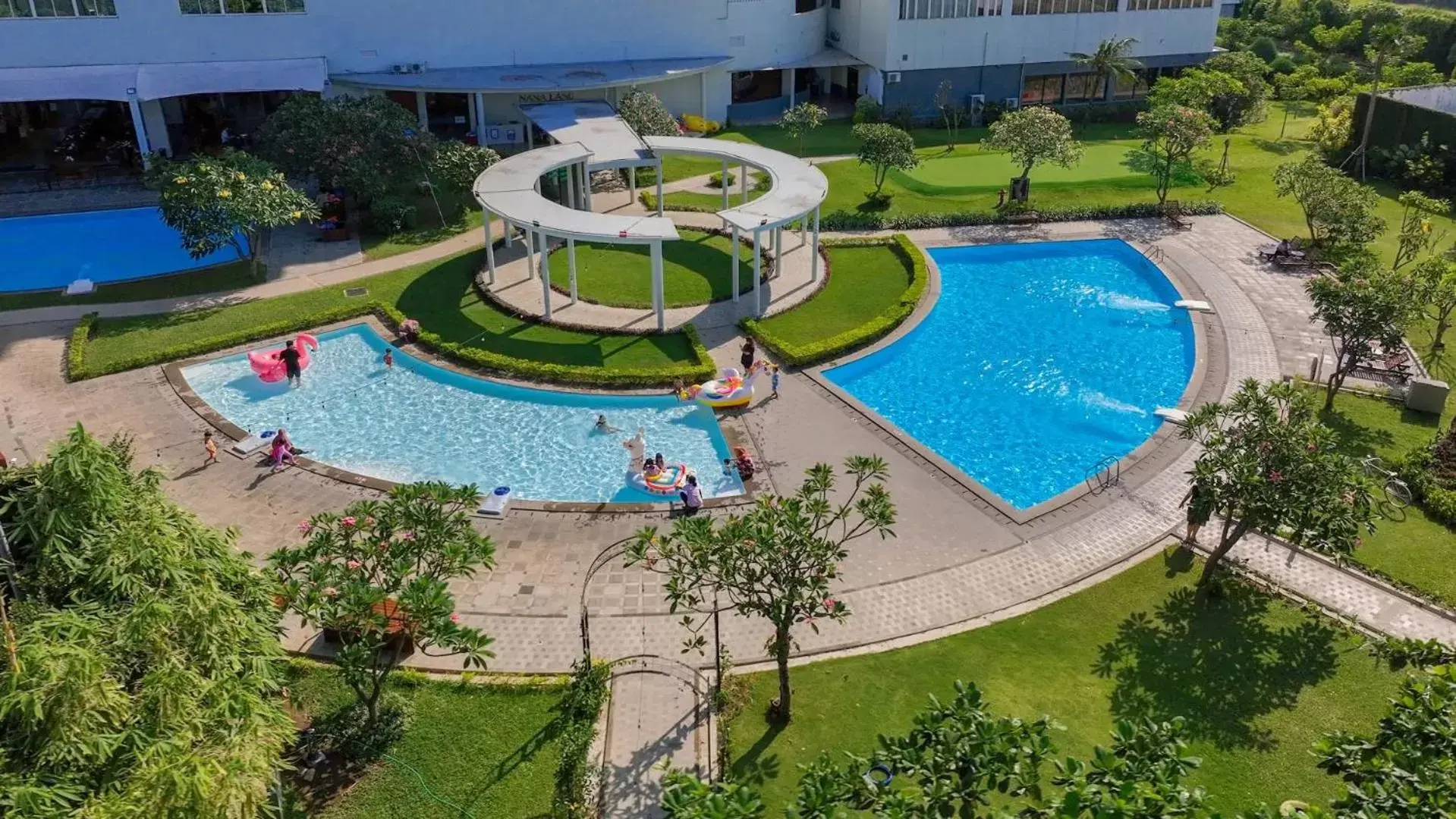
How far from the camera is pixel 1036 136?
1577 inches

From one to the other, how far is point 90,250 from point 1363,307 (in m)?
43.1


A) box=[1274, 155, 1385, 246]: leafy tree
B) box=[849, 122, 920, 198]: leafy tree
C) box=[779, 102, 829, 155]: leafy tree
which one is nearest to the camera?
box=[1274, 155, 1385, 246]: leafy tree

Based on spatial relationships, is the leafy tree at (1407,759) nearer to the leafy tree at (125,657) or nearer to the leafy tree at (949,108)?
the leafy tree at (125,657)

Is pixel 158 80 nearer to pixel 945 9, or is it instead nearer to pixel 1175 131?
pixel 945 9

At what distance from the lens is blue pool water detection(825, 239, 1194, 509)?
26.4m

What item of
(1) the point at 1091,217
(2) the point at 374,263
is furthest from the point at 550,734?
(1) the point at 1091,217

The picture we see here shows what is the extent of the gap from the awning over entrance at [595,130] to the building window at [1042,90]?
26.3 meters

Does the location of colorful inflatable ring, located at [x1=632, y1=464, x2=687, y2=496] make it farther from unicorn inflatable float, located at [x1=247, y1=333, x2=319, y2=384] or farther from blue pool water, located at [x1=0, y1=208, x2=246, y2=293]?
blue pool water, located at [x1=0, y1=208, x2=246, y2=293]

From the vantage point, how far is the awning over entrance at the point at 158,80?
42.5m

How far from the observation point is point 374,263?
36562mm

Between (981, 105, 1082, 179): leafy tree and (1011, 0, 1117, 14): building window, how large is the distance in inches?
712

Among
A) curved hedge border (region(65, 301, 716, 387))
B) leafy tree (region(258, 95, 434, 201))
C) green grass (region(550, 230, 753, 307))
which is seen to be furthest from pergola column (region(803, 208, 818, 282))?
leafy tree (region(258, 95, 434, 201))

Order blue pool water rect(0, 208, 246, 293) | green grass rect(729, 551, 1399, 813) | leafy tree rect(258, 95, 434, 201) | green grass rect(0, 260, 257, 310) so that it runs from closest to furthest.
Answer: green grass rect(729, 551, 1399, 813)
green grass rect(0, 260, 257, 310)
blue pool water rect(0, 208, 246, 293)
leafy tree rect(258, 95, 434, 201)

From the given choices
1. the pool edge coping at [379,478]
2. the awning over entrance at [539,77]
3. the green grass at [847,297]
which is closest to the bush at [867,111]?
the awning over entrance at [539,77]
